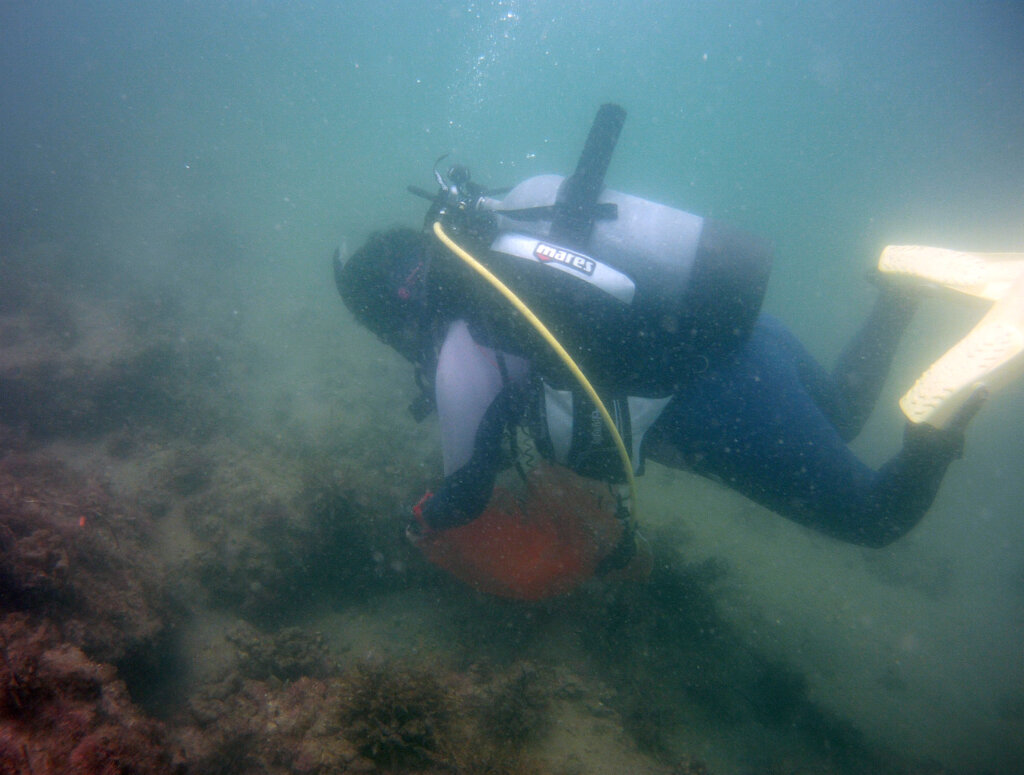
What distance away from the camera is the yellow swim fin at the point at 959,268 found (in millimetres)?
2492

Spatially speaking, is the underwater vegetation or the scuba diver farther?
the underwater vegetation

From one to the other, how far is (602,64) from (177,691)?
383ft

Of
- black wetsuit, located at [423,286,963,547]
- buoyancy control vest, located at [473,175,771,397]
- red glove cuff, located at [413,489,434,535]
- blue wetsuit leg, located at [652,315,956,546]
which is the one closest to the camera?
buoyancy control vest, located at [473,175,771,397]

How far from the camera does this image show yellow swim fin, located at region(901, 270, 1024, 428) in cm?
221

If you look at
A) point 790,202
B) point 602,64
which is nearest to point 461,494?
point 790,202

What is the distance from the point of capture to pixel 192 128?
61969 mm

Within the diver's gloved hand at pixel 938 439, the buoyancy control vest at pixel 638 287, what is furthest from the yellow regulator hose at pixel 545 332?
the diver's gloved hand at pixel 938 439

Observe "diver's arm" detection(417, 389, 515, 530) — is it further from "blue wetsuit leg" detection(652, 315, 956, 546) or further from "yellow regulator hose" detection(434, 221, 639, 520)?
"blue wetsuit leg" detection(652, 315, 956, 546)

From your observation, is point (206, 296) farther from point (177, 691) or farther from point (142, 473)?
point (177, 691)

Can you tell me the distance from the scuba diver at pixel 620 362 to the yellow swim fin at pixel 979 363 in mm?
91

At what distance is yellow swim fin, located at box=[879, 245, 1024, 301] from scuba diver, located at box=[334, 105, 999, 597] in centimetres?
27

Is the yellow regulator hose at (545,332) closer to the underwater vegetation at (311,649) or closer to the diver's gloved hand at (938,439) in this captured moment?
the diver's gloved hand at (938,439)

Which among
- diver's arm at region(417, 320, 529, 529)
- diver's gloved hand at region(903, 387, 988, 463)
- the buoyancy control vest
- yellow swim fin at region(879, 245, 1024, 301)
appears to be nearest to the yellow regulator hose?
the buoyancy control vest

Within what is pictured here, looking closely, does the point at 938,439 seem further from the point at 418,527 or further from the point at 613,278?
the point at 418,527
